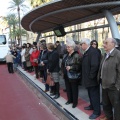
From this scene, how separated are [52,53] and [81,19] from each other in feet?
9.81

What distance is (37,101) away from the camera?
7879 mm

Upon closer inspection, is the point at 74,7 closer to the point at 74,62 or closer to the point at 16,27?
the point at 74,62

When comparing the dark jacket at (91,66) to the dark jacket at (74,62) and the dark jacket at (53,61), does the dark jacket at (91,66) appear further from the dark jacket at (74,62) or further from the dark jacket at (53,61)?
the dark jacket at (53,61)

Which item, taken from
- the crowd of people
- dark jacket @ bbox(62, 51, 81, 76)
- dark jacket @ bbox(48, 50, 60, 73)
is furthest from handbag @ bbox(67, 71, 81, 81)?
dark jacket @ bbox(48, 50, 60, 73)

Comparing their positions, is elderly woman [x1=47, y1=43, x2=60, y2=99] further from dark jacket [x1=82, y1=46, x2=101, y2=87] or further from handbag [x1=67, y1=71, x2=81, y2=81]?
dark jacket [x1=82, y1=46, x2=101, y2=87]

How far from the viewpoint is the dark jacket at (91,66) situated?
15.9 ft

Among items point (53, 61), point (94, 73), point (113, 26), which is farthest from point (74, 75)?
point (113, 26)

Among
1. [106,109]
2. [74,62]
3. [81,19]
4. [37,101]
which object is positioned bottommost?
[37,101]

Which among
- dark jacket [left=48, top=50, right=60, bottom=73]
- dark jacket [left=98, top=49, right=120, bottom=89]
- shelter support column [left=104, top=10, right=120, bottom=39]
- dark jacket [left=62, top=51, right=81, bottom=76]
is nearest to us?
dark jacket [left=98, top=49, right=120, bottom=89]

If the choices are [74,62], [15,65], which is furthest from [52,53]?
[15,65]

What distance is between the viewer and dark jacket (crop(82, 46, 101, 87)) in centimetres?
484

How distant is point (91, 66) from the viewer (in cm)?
486

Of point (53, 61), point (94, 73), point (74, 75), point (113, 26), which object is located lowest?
point (74, 75)

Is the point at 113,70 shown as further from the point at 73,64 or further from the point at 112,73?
the point at 73,64
